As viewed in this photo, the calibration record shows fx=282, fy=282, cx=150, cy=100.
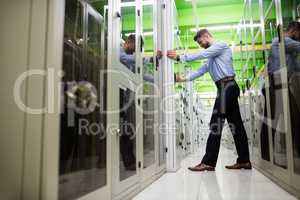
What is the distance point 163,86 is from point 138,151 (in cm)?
155

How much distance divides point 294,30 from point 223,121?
66.6 inches

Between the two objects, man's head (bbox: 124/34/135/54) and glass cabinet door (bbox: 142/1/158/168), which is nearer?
man's head (bbox: 124/34/135/54)

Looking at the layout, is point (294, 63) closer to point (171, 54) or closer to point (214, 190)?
point (214, 190)

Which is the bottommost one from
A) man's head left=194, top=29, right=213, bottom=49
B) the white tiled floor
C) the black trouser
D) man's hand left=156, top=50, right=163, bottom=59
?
the white tiled floor

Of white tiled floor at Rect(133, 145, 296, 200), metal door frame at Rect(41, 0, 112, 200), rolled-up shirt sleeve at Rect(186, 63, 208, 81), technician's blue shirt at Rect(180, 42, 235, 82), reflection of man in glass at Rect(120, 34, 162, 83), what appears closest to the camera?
metal door frame at Rect(41, 0, 112, 200)

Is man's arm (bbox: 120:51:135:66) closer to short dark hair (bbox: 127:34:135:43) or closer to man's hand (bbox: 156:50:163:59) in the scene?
short dark hair (bbox: 127:34:135:43)

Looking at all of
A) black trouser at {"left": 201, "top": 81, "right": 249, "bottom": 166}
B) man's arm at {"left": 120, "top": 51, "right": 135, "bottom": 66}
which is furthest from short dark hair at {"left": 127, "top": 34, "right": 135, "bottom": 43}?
black trouser at {"left": 201, "top": 81, "right": 249, "bottom": 166}

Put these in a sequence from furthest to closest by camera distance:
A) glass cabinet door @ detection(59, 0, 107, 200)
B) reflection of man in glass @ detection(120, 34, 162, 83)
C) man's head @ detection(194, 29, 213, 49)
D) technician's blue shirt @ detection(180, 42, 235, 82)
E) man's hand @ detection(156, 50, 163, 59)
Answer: man's head @ detection(194, 29, 213, 49), technician's blue shirt @ detection(180, 42, 235, 82), man's hand @ detection(156, 50, 163, 59), reflection of man in glass @ detection(120, 34, 162, 83), glass cabinet door @ detection(59, 0, 107, 200)

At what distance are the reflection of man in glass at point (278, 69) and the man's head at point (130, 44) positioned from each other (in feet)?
4.16

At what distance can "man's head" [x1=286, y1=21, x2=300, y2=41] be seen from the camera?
83.7 inches

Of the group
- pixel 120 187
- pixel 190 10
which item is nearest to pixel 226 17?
pixel 190 10

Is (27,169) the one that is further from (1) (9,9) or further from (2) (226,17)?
(2) (226,17)

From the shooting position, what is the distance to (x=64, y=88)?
1.15 meters

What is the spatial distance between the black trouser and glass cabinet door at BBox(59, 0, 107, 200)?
2.30 metres
